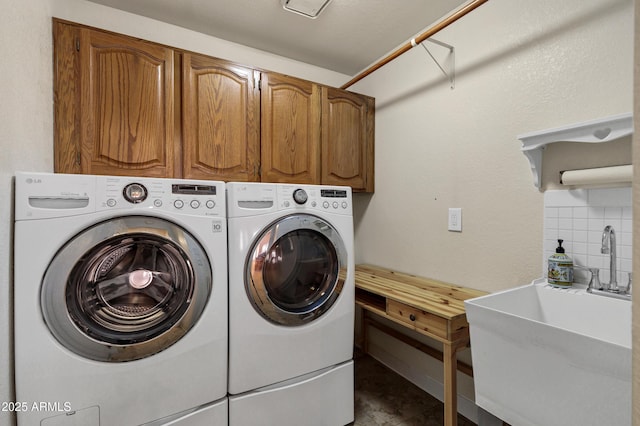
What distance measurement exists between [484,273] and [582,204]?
56 cm

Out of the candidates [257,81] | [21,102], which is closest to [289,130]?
[257,81]

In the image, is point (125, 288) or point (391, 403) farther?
point (391, 403)

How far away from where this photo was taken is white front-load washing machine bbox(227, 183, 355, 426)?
1278 millimetres

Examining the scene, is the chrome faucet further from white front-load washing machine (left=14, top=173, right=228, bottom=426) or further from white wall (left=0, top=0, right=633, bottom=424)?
white front-load washing machine (left=14, top=173, right=228, bottom=426)

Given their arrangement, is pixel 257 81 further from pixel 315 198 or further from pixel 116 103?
pixel 315 198

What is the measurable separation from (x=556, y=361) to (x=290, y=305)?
1012 millimetres

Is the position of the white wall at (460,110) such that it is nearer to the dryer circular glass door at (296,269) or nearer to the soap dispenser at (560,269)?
the soap dispenser at (560,269)

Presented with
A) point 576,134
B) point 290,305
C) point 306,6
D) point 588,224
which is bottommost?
point 290,305

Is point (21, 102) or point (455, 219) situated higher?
point (21, 102)

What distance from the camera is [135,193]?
110cm

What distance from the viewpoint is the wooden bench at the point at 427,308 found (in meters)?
1.25

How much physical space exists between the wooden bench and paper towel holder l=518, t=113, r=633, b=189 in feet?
2.30

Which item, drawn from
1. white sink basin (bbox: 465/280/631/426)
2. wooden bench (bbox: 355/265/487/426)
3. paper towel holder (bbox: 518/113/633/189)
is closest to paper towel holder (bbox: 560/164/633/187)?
paper towel holder (bbox: 518/113/633/189)

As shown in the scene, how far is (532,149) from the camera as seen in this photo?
49.1 inches
